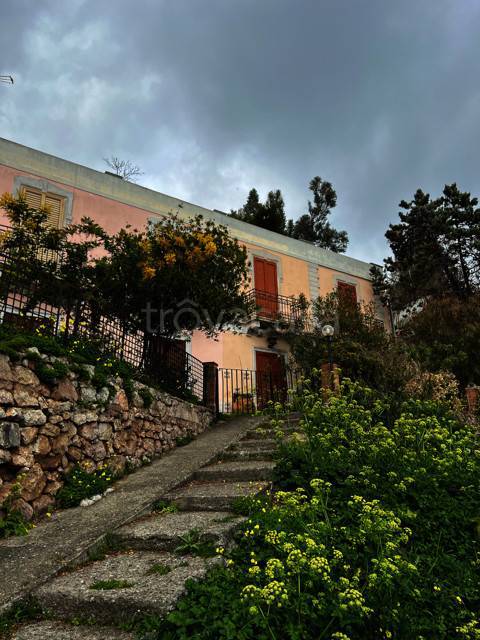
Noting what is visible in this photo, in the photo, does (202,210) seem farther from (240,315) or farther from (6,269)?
(6,269)

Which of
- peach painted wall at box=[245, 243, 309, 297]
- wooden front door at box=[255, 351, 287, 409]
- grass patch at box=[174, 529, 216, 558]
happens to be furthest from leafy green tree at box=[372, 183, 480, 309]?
grass patch at box=[174, 529, 216, 558]

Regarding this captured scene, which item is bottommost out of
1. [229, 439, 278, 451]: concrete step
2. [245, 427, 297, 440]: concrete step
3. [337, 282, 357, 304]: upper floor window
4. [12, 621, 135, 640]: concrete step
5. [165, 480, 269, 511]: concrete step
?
[12, 621, 135, 640]: concrete step

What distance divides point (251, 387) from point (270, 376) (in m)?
0.73

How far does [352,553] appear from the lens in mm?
2762

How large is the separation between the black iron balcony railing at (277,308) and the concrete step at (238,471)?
8787 mm

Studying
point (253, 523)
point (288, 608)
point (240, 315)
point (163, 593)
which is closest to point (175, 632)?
point (163, 593)

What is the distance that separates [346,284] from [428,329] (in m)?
4.09

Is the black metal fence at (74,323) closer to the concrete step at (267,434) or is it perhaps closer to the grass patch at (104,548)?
the concrete step at (267,434)

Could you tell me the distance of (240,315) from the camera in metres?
9.20

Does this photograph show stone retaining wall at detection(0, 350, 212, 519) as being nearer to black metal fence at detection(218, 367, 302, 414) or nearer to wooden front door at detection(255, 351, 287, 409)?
black metal fence at detection(218, 367, 302, 414)

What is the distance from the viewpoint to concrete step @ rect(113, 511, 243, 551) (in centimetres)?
318

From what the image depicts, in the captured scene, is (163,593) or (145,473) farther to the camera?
(145,473)

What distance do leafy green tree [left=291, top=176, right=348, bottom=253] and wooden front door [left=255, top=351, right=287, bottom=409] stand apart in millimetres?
12449

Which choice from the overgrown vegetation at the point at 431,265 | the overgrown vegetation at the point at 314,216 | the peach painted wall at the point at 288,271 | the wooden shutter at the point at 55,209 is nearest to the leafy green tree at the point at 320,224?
the overgrown vegetation at the point at 314,216
